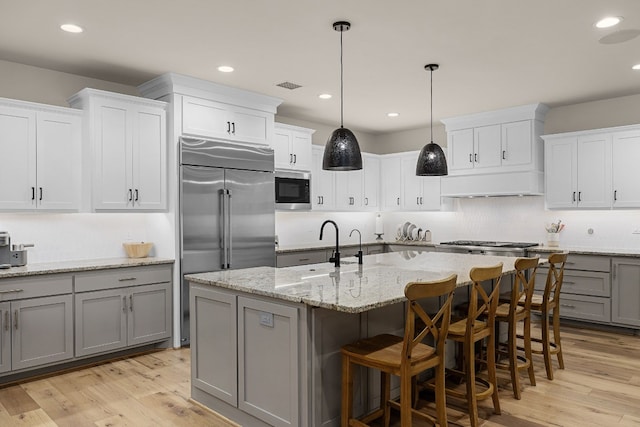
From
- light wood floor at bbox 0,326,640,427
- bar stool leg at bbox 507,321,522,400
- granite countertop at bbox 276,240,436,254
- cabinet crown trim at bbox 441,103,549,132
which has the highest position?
cabinet crown trim at bbox 441,103,549,132

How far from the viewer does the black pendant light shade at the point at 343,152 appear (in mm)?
3346

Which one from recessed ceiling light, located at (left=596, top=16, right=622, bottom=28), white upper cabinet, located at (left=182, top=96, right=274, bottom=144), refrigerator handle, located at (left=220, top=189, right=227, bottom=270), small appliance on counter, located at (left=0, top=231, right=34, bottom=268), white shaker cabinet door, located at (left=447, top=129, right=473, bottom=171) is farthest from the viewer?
white shaker cabinet door, located at (left=447, top=129, right=473, bottom=171)

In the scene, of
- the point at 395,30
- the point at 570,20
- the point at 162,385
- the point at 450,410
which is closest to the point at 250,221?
the point at 162,385

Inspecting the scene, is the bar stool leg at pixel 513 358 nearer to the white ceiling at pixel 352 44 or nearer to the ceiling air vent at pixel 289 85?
the white ceiling at pixel 352 44

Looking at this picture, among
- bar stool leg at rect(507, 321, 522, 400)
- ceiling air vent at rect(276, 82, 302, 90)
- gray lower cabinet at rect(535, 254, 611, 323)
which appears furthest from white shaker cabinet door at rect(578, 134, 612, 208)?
ceiling air vent at rect(276, 82, 302, 90)

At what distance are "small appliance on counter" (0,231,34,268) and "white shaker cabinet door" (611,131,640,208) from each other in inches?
240

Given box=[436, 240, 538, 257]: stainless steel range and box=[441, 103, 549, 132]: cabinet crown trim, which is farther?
box=[441, 103, 549, 132]: cabinet crown trim

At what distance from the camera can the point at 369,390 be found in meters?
2.86

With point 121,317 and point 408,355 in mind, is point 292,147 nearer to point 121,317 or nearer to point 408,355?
point 121,317

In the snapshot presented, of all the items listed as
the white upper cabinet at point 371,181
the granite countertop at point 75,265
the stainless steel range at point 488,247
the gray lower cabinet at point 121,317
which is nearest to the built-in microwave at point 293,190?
the white upper cabinet at point 371,181

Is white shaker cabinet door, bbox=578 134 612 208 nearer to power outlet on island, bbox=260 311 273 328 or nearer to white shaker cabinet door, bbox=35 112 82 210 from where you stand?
power outlet on island, bbox=260 311 273 328

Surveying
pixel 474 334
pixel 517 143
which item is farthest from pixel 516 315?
pixel 517 143

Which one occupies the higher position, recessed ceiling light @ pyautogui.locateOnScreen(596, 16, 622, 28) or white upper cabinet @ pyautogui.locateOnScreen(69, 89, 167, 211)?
recessed ceiling light @ pyautogui.locateOnScreen(596, 16, 622, 28)

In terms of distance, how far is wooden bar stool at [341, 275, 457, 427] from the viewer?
7.46 ft
